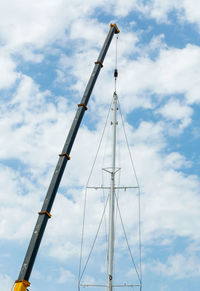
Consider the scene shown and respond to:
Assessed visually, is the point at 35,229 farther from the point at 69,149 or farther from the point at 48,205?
the point at 69,149

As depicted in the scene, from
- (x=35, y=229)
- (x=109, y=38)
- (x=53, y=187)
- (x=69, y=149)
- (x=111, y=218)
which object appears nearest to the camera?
(x=35, y=229)

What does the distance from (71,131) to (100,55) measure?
1314 cm

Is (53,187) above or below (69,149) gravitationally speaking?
below

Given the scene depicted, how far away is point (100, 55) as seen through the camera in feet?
136

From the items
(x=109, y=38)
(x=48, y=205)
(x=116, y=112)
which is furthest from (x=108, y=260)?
(x=109, y=38)

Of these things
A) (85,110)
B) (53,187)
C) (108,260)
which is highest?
(85,110)

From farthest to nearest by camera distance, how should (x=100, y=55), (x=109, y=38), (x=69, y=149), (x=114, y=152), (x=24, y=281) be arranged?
(x=109, y=38) → (x=100, y=55) → (x=114, y=152) → (x=69, y=149) → (x=24, y=281)

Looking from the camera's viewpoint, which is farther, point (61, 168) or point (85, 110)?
point (85, 110)

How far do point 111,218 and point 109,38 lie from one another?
70.7 feet

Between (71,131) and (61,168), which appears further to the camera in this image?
(71,131)

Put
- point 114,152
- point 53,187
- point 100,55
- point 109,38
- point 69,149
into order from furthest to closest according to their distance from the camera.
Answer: point 109,38, point 100,55, point 114,152, point 69,149, point 53,187

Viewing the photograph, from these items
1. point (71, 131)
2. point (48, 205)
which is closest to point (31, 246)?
point (48, 205)

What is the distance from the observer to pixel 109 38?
4453 centimetres

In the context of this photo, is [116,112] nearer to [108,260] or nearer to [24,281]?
[108,260]
